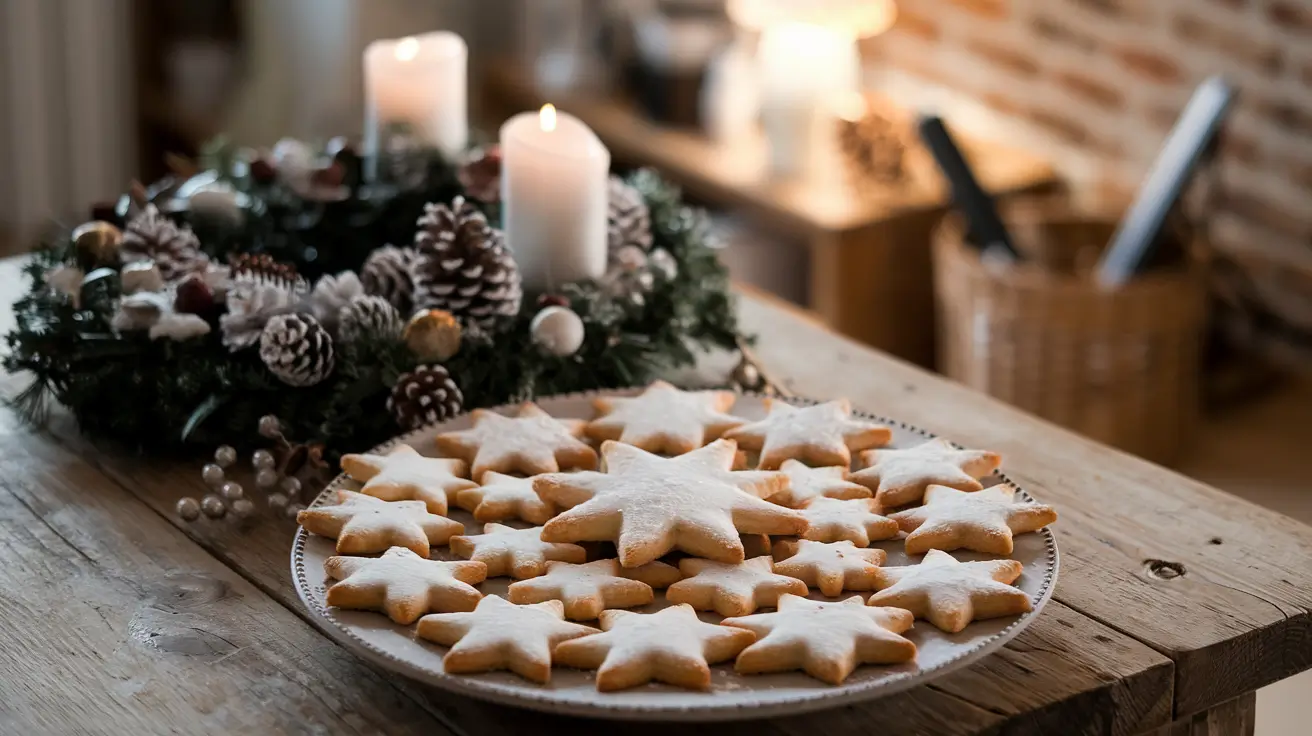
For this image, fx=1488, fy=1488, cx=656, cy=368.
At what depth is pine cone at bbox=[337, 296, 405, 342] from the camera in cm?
114

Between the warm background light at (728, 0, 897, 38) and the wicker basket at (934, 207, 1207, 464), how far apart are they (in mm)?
362

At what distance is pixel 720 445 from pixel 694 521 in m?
0.12

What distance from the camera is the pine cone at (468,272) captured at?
1166 millimetres

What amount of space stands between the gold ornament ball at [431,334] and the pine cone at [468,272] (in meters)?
0.04

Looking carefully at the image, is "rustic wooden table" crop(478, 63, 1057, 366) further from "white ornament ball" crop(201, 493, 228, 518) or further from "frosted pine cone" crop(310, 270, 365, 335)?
"white ornament ball" crop(201, 493, 228, 518)

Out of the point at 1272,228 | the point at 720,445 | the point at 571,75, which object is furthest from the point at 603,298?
the point at 571,75

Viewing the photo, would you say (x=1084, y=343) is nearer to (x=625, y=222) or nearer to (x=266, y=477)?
(x=625, y=222)

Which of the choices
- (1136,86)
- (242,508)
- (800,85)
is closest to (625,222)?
(242,508)

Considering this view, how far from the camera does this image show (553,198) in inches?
47.6

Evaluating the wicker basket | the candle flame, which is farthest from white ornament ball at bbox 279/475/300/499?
the wicker basket

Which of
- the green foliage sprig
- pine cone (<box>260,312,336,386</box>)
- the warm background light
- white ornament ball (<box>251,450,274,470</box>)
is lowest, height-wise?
white ornament ball (<box>251,450,274,470</box>)

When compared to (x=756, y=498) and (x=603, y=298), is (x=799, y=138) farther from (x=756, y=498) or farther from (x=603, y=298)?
(x=756, y=498)

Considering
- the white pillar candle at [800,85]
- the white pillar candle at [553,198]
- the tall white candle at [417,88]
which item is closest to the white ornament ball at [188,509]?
the white pillar candle at [553,198]

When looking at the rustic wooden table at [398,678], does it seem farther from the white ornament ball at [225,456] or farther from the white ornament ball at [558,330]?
the white ornament ball at [558,330]
